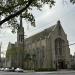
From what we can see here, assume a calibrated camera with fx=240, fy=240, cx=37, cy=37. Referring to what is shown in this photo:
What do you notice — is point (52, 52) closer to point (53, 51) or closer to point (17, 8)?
point (53, 51)

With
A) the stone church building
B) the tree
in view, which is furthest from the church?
the tree

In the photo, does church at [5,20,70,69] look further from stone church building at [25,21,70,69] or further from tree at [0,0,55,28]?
tree at [0,0,55,28]

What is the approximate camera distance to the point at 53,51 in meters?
98.5

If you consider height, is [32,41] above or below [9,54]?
above

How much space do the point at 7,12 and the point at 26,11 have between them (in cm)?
79

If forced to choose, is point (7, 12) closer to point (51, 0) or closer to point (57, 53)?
point (51, 0)

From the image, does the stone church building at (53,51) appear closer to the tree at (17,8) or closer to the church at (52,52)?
the church at (52,52)

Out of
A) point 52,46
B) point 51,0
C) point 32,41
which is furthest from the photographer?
point 32,41

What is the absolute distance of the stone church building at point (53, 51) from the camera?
9756 centimetres

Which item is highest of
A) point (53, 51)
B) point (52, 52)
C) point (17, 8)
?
point (53, 51)

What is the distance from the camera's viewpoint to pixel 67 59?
101562 mm

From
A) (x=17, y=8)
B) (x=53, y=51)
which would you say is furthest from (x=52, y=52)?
(x=17, y=8)

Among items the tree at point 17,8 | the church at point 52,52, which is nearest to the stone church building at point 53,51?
the church at point 52,52

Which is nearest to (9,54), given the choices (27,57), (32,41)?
(27,57)
